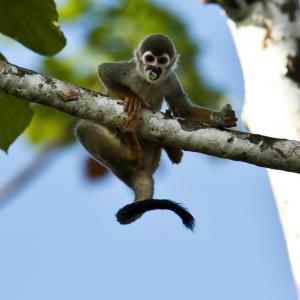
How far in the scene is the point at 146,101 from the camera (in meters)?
5.36

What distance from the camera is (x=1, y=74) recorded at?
13.4ft

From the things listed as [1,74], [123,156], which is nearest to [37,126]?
[123,156]

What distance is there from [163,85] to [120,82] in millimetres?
369

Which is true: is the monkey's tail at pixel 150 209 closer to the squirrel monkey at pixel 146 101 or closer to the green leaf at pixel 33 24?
the squirrel monkey at pixel 146 101

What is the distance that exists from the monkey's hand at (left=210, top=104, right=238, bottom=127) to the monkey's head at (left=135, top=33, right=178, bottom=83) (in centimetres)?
95

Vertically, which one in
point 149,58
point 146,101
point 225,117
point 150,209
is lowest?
point 150,209

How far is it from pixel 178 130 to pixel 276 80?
3.54 feet

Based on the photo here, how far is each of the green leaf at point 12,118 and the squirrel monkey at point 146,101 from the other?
864mm

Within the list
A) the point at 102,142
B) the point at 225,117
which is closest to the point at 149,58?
the point at 102,142

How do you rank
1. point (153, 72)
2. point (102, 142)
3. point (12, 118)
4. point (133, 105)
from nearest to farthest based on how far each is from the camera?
1. point (133, 105)
2. point (12, 118)
3. point (153, 72)
4. point (102, 142)

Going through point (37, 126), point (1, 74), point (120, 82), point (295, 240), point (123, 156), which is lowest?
point (1, 74)

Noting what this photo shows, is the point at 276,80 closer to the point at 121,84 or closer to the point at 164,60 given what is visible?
the point at 164,60

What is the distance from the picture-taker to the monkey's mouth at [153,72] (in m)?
5.45

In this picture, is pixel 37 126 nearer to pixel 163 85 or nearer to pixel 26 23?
pixel 163 85
